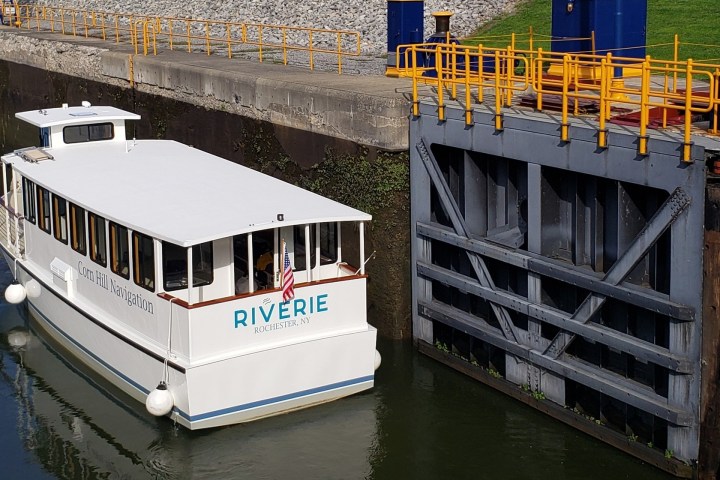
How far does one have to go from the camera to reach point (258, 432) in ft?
40.5

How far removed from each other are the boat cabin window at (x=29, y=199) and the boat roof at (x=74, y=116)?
1.00 metres

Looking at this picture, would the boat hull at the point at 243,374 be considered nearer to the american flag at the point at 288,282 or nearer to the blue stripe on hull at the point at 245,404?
the blue stripe on hull at the point at 245,404

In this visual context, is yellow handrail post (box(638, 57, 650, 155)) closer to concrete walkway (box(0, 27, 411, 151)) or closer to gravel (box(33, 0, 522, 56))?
concrete walkway (box(0, 27, 411, 151))

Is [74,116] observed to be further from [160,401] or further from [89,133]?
[160,401]

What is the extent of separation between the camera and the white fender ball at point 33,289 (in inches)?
607

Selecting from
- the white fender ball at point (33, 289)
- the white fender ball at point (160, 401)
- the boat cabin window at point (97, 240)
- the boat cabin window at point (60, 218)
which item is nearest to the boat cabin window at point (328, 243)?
the white fender ball at point (160, 401)

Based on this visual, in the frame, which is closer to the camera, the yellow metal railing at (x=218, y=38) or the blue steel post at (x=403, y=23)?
the blue steel post at (x=403, y=23)

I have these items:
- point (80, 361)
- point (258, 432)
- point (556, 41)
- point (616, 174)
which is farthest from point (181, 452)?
point (556, 41)

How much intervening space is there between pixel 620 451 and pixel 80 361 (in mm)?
7303

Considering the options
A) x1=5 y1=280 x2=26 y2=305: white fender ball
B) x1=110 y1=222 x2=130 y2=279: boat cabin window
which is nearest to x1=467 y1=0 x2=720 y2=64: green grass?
x1=5 y1=280 x2=26 y2=305: white fender ball

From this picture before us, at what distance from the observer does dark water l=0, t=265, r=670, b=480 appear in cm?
1160

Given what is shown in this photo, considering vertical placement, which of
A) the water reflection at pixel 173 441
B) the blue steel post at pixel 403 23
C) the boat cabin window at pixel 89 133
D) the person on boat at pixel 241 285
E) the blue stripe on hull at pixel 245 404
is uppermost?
the blue steel post at pixel 403 23

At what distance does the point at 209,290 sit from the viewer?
12.3 metres

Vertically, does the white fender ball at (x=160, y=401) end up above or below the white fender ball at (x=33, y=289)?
below
